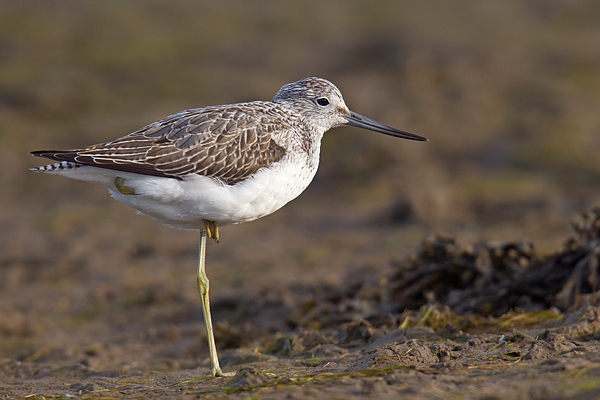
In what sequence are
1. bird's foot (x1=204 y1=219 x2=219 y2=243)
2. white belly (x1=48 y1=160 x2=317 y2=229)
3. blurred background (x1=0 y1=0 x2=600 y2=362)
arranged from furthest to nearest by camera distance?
blurred background (x1=0 y1=0 x2=600 y2=362) < bird's foot (x1=204 y1=219 x2=219 y2=243) < white belly (x1=48 y1=160 x2=317 y2=229)

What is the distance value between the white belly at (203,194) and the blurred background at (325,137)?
320 centimetres

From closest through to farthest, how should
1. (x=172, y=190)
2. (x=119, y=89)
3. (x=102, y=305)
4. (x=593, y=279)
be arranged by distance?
(x=172, y=190)
(x=593, y=279)
(x=102, y=305)
(x=119, y=89)

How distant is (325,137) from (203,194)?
10.1m

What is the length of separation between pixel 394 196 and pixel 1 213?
24.1 feet

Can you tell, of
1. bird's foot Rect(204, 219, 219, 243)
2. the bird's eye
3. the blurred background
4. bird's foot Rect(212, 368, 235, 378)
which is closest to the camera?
bird's foot Rect(212, 368, 235, 378)

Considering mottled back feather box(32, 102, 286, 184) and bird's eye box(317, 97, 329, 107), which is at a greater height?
bird's eye box(317, 97, 329, 107)

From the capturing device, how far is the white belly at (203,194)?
6.71m

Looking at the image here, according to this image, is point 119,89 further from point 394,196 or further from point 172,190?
point 172,190

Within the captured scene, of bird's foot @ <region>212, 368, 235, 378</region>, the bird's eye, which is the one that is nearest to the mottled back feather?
the bird's eye

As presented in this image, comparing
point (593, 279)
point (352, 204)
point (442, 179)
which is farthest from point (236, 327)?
point (442, 179)

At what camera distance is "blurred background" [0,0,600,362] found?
12.0m

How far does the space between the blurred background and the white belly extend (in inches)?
126

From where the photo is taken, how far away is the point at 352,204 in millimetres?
14609

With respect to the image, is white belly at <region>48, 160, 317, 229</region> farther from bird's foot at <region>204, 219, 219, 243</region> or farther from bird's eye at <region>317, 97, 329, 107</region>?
bird's eye at <region>317, 97, 329, 107</region>
